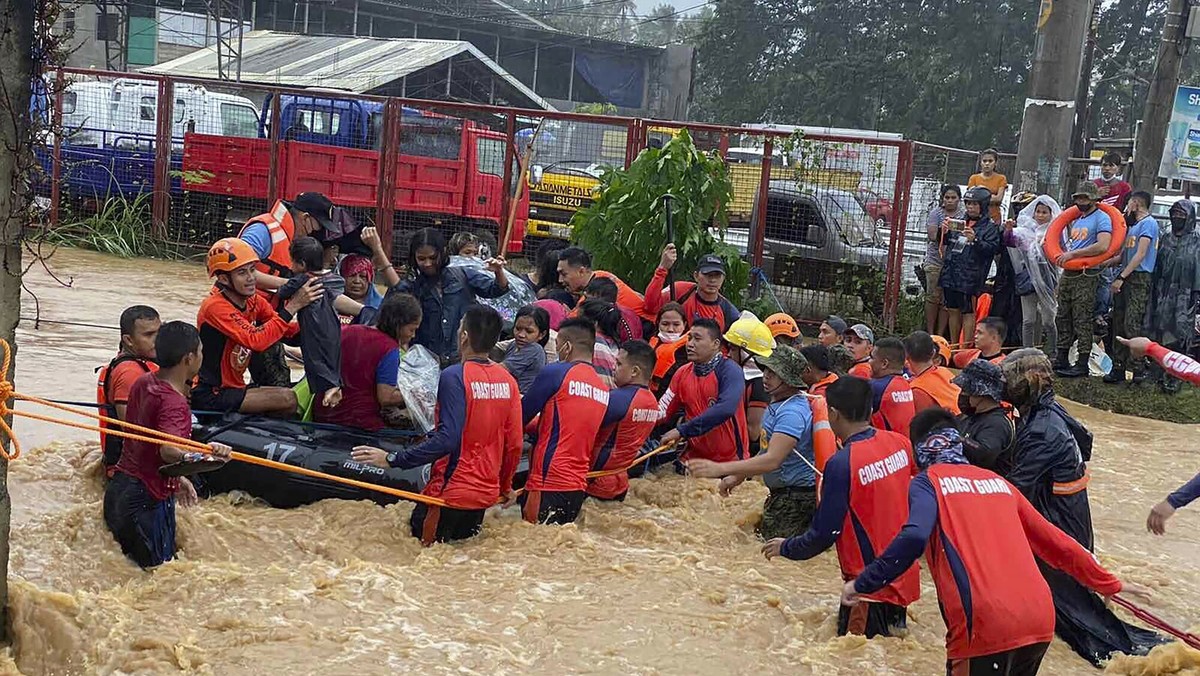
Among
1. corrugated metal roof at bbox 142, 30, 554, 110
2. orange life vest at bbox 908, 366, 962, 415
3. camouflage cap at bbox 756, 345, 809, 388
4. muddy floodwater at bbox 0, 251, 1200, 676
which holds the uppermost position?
corrugated metal roof at bbox 142, 30, 554, 110

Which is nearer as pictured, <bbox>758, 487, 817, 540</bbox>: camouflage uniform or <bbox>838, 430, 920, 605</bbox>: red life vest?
<bbox>838, 430, 920, 605</bbox>: red life vest

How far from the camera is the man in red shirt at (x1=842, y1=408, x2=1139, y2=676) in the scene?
4824 millimetres

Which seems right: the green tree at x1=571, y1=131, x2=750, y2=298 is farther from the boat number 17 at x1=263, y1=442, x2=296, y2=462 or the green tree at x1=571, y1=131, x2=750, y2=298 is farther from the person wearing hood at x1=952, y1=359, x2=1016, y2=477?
the person wearing hood at x1=952, y1=359, x2=1016, y2=477

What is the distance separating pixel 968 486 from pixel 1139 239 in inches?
389

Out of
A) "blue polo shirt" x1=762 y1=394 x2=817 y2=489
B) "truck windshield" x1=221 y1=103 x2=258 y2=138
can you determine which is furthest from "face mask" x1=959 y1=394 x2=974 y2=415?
"truck windshield" x1=221 y1=103 x2=258 y2=138

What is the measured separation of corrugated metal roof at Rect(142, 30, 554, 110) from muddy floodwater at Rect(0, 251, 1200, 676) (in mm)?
24203

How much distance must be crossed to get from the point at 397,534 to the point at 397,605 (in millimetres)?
1210

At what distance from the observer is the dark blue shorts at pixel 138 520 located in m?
6.12

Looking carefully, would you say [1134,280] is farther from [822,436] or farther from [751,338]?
[822,436]

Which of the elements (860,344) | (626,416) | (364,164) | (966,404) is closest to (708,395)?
(626,416)

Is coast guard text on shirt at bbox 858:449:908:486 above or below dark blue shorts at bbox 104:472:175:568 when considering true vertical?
above

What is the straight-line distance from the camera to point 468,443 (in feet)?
22.9

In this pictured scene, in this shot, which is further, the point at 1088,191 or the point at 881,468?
the point at 1088,191

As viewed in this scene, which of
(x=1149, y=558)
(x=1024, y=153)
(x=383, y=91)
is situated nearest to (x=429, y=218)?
(x=1024, y=153)
